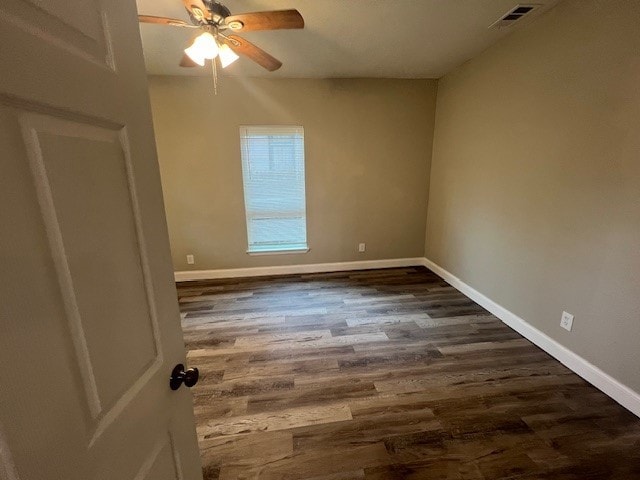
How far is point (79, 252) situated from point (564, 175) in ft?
9.06

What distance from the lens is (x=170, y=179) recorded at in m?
3.51

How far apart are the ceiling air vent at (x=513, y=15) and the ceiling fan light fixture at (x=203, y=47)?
2.20 meters

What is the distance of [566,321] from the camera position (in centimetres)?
209

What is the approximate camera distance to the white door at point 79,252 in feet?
1.19

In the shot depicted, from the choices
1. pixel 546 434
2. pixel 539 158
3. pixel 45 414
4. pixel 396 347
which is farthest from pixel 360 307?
pixel 45 414

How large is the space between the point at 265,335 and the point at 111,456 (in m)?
2.06

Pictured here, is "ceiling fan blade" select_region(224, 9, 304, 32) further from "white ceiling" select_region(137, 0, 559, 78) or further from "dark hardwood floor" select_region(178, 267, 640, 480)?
"dark hardwood floor" select_region(178, 267, 640, 480)

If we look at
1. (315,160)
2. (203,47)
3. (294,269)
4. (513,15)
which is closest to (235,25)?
(203,47)

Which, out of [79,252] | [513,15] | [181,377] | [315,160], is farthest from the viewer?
[315,160]

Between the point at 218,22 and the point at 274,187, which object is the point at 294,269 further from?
the point at 218,22

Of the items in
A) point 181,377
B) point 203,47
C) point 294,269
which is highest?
point 203,47

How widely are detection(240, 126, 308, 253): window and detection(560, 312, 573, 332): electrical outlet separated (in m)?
2.79

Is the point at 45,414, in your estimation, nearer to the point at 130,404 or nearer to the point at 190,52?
the point at 130,404

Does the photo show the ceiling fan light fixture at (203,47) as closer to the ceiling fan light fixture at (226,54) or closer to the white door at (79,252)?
the ceiling fan light fixture at (226,54)
